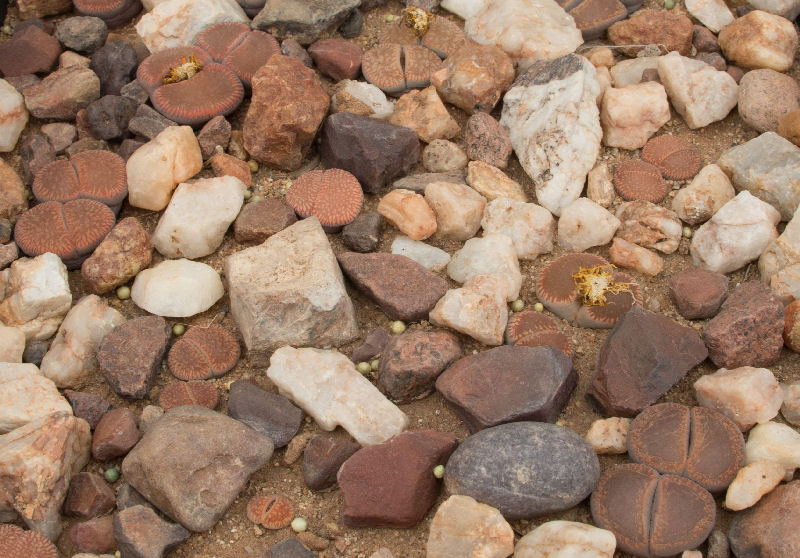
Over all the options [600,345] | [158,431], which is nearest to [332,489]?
[158,431]

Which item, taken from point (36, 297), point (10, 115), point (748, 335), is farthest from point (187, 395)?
point (748, 335)

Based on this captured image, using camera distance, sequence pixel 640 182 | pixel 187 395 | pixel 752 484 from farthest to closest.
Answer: pixel 640 182
pixel 187 395
pixel 752 484

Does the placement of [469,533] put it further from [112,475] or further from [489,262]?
[112,475]

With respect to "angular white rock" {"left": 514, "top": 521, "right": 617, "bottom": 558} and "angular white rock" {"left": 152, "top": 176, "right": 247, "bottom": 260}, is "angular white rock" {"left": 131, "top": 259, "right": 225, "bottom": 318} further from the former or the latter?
"angular white rock" {"left": 514, "top": 521, "right": 617, "bottom": 558}

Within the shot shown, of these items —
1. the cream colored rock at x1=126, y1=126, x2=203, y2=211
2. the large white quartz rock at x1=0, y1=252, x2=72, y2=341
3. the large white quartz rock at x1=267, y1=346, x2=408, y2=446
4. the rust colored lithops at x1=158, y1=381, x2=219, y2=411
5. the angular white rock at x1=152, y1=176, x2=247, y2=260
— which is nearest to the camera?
the large white quartz rock at x1=267, y1=346, x2=408, y2=446

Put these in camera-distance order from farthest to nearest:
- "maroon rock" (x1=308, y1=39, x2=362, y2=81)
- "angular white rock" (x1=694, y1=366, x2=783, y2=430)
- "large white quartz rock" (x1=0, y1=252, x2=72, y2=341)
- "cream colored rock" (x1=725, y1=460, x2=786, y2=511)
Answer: "maroon rock" (x1=308, y1=39, x2=362, y2=81), "large white quartz rock" (x1=0, y1=252, x2=72, y2=341), "angular white rock" (x1=694, y1=366, x2=783, y2=430), "cream colored rock" (x1=725, y1=460, x2=786, y2=511)

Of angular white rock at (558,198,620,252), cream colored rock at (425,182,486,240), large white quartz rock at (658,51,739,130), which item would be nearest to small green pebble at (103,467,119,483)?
cream colored rock at (425,182,486,240)
